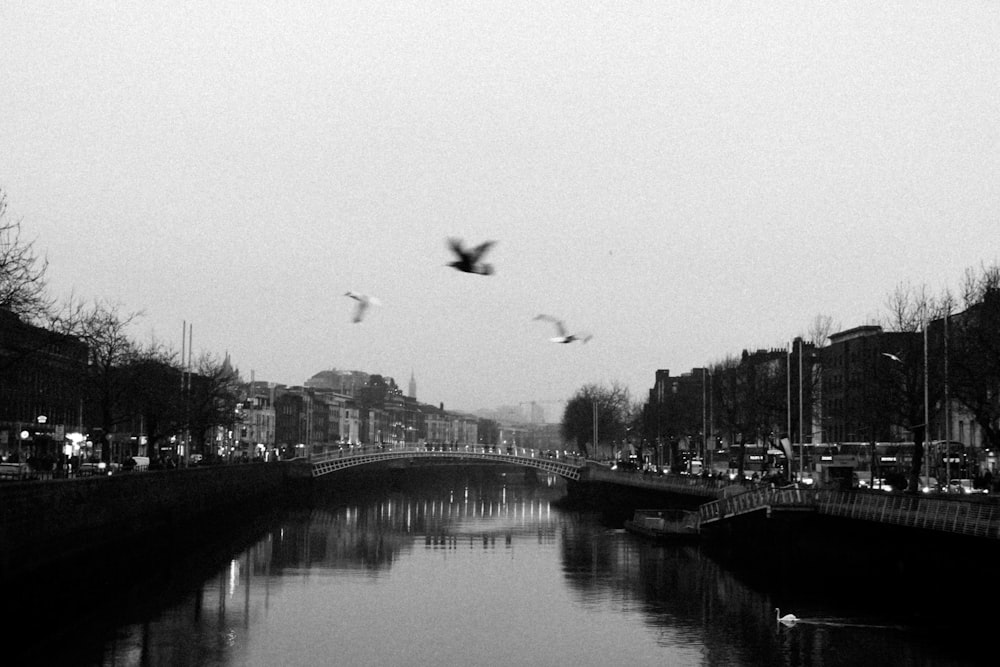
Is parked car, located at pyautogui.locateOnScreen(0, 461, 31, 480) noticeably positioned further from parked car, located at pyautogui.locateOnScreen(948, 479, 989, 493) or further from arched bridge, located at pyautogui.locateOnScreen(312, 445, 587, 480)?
arched bridge, located at pyautogui.locateOnScreen(312, 445, 587, 480)

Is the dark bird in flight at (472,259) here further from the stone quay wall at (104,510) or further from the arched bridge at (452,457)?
the arched bridge at (452,457)

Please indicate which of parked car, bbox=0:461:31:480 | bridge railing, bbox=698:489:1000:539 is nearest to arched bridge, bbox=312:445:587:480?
bridge railing, bbox=698:489:1000:539

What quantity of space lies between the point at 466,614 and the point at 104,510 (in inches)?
593

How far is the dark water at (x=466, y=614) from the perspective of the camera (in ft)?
124

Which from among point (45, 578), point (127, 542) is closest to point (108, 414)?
point (127, 542)

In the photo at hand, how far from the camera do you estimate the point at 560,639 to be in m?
41.2

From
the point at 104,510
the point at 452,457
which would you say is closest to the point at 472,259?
the point at 104,510

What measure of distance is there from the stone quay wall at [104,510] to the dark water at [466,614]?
6.91 feet

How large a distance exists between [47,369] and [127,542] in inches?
311

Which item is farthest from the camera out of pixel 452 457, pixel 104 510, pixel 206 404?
pixel 452 457

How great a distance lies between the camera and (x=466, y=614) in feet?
152

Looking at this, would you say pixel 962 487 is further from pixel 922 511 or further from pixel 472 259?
pixel 472 259

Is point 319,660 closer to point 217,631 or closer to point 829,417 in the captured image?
point 217,631

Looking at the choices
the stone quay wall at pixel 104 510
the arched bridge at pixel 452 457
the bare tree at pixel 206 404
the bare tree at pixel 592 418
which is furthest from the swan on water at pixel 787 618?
the bare tree at pixel 592 418
